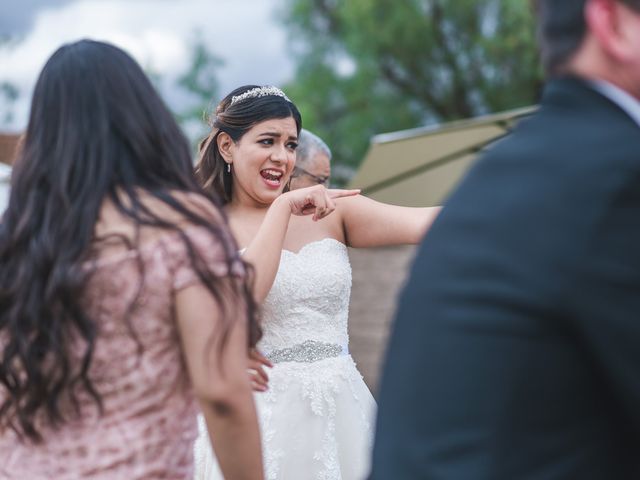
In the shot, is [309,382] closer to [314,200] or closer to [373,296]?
[314,200]

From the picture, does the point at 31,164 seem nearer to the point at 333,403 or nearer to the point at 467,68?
the point at 333,403

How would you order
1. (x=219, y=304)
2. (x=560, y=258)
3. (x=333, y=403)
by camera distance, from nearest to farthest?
(x=560, y=258), (x=219, y=304), (x=333, y=403)

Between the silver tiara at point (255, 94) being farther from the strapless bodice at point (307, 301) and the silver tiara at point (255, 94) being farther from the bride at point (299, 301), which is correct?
the strapless bodice at point (307, 301)

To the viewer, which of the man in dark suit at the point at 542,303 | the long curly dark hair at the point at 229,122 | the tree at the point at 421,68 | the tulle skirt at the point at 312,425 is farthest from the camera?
the tree at the point at 421,68

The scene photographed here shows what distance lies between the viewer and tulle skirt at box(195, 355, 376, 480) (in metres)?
3.50

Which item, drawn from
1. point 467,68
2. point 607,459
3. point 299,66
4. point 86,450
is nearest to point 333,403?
point 86,450

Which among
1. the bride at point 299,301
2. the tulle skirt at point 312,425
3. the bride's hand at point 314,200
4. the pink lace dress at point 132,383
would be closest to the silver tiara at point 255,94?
the bride at point 299,301

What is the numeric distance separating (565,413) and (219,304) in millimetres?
734

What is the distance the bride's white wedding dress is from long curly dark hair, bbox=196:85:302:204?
16.5 inches

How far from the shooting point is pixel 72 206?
1700 millimetres

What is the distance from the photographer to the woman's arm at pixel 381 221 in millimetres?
3318

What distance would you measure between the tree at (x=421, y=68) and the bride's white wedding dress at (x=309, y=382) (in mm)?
12408

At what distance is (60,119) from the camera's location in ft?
5.85

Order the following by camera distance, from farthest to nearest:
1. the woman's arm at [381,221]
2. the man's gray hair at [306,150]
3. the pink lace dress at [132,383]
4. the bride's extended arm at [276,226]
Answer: the man's gray hair at [306,150] → the woman's arm at [381,221] → the bride's extended arm at [276,226] → the pink lace dress at [132,383]
